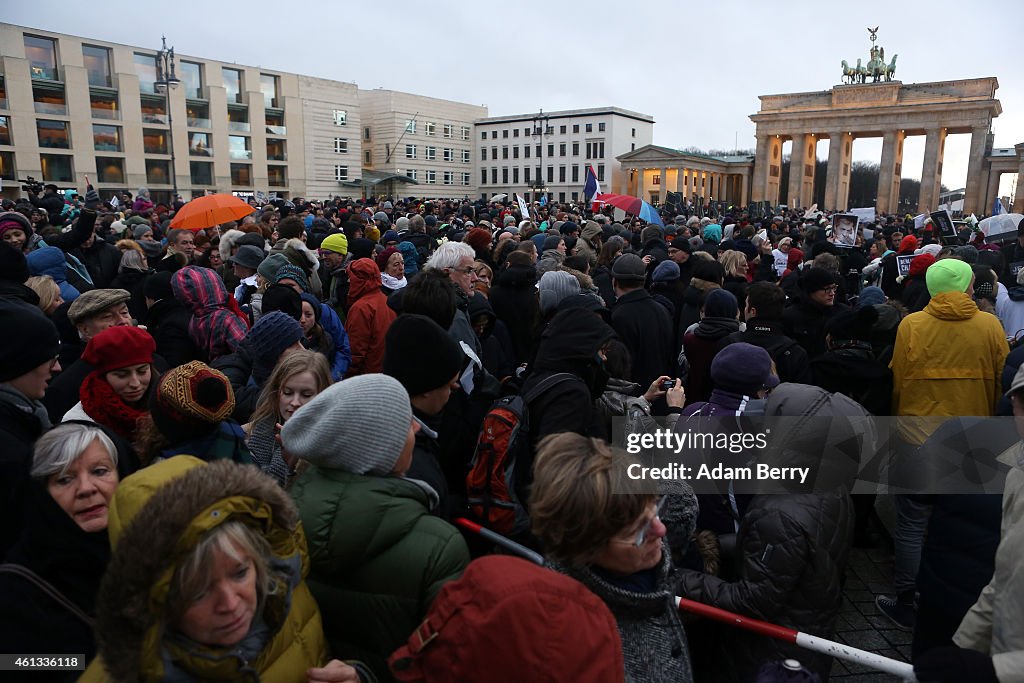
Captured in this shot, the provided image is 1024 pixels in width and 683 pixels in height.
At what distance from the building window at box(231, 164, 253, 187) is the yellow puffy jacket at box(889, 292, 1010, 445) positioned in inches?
2435

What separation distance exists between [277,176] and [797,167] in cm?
5194

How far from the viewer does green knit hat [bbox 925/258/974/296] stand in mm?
4383

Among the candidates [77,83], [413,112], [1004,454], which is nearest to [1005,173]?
[413,112]

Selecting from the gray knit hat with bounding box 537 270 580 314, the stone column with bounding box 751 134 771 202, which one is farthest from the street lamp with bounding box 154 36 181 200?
the stone column with bounding box 751 134 771 202

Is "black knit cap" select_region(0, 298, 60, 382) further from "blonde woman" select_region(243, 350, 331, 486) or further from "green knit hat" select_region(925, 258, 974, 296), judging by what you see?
"green knit hat" select_region(925, 258, 974, 296)

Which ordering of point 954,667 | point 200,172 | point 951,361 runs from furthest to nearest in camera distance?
point 200,172 → point 951,361 → point 954,667

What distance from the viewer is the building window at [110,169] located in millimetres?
50028

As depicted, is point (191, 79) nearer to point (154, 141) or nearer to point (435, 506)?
point (154, 141)

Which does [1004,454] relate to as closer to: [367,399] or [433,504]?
[433,504]

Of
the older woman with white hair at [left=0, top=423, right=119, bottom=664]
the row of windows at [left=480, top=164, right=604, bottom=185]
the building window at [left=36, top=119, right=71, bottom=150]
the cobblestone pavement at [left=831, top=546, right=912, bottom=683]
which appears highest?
the row of windows at [left=480, top=164, right=604, bottom=185]

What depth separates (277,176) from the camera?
6119 centimetres

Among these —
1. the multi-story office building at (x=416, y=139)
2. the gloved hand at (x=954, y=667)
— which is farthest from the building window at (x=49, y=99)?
the gloved hand at (x=954, y=667)

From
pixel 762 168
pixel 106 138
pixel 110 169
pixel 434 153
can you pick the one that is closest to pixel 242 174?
pixel 110 169

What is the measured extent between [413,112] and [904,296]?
257 ft
